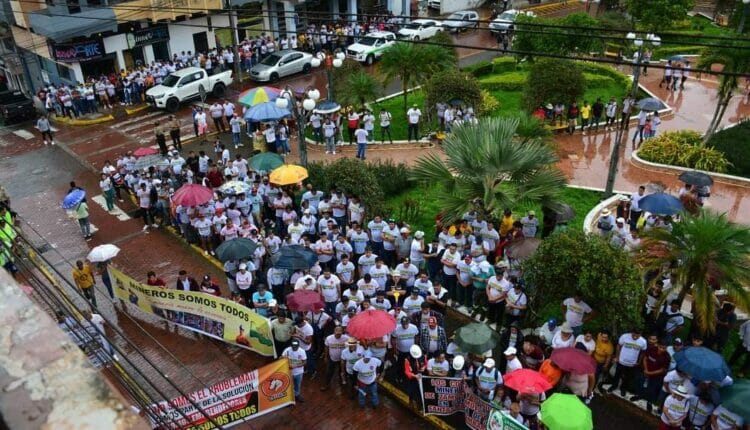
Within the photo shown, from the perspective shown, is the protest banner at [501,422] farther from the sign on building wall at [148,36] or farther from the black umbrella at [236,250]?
the sign on building wall at [148,36]

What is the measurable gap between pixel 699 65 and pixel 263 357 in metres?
16.4

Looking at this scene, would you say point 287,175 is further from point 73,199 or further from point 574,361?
point 574,361

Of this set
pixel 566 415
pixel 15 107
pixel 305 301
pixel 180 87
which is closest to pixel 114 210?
pixel 180 87

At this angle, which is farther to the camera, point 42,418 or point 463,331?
point 463,331

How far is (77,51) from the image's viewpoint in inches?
1155

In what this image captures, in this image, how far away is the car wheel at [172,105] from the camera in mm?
27758

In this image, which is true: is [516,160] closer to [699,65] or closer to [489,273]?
[489,273]

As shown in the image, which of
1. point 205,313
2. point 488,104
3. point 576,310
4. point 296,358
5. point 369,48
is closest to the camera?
point 296,358

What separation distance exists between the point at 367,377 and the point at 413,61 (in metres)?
16.1

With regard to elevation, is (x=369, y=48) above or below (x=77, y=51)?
below

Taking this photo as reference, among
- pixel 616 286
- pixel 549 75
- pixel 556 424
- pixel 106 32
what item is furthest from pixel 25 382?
pixel 106 32

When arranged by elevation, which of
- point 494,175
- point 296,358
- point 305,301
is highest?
point 494,175

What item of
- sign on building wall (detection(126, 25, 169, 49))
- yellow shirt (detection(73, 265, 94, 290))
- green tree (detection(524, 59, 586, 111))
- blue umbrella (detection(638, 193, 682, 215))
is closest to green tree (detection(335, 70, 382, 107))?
green tree (detection(524, 59, 586, 111))

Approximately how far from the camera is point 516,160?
1383cm
